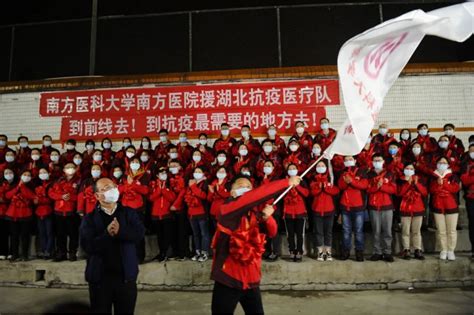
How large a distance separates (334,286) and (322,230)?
3.13ft

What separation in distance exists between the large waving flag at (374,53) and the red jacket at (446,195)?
12.4 ft

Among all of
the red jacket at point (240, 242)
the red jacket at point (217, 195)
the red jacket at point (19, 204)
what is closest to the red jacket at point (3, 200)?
the red jacket at point (19, 204)

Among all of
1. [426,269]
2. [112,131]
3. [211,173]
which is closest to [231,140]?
[211,173]

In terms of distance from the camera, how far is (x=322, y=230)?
702 cm

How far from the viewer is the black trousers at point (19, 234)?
299 inches

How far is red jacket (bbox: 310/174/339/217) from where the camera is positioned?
6.97m

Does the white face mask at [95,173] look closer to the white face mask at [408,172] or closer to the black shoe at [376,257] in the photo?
the black shoe at [376,257]

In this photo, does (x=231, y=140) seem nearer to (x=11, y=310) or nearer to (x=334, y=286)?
(x=334, y=286)

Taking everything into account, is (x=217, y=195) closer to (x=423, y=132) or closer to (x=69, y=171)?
(x=69, y=171)

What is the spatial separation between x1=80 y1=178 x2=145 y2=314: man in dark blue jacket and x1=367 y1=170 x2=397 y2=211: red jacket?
183 inches

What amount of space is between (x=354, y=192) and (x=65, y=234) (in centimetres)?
537

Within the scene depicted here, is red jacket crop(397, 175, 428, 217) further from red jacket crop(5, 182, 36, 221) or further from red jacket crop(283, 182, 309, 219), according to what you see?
red jacket crop(5, 182, 36, 221)

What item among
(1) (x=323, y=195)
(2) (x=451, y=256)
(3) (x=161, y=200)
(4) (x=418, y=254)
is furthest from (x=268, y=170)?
(2) (x=451, y=256)

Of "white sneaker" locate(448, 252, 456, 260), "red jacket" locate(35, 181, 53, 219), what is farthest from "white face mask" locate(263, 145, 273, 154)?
"red jacket" locate(35, 181, 53, 219)
